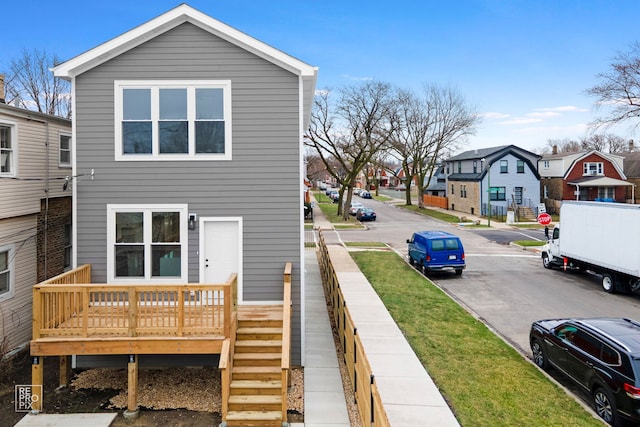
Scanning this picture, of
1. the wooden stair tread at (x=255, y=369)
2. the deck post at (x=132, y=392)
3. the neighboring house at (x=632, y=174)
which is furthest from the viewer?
the neighboring house at (x=632, y=174)

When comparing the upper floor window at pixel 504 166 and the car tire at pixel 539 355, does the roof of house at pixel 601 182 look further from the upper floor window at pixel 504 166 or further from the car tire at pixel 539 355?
the car tire at pixel 539 355

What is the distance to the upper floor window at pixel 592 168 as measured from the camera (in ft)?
162

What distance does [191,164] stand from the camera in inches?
446

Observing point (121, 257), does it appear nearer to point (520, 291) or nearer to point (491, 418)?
point (491, 418)

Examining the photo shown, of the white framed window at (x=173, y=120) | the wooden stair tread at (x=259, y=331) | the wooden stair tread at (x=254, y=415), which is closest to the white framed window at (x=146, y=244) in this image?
the white framed window at (x=173, y=120)

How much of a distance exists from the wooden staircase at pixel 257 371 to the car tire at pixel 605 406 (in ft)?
19.3

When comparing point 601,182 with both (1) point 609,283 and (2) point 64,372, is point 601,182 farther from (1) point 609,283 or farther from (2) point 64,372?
(2) point 64,372

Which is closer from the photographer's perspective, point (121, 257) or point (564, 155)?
point (121, 257)

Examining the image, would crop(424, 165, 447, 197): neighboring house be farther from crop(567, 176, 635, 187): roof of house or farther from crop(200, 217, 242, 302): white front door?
crop(200, 217, 242, 302): white front door

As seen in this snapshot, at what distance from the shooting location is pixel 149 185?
444 inches

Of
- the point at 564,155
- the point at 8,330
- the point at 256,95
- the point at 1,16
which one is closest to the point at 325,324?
the point at 256,95

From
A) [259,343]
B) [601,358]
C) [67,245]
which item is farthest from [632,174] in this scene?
[67,245]

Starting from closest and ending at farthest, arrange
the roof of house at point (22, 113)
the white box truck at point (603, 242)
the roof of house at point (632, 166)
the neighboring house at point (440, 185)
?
the roof of house at point (22, 113) < the white box truck at point (603, 242) < the roof of house at point (632, 166) < the neighboring house at point (440, 185)

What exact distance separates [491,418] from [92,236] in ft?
31.3
